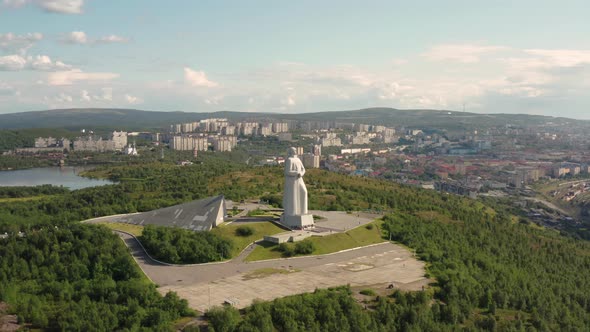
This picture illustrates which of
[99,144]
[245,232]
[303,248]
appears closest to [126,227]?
[245,232]

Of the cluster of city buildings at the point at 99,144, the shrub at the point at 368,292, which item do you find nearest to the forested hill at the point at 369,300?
the shrub at the point at 368,292

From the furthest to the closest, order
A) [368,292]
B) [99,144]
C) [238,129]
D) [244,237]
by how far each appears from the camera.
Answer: [238,129] < [99,144] < [244,237] < [368,292]

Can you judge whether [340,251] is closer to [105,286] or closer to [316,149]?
[105,286]

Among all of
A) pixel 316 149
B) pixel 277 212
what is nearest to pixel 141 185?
pixel 277 212

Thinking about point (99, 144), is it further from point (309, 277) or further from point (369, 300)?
point (369, 300)

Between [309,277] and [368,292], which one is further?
[309,277]
